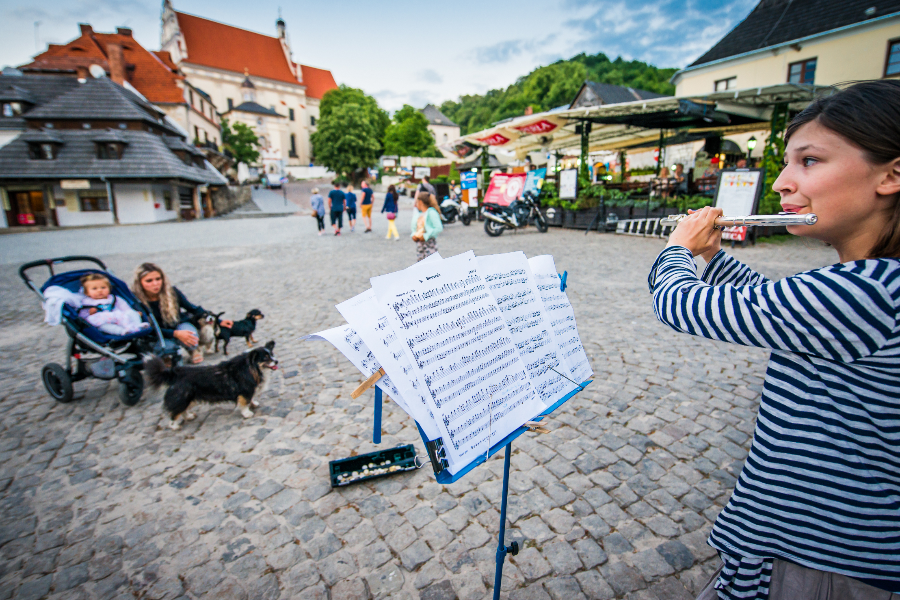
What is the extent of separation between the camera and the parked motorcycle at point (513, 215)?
1409 cm

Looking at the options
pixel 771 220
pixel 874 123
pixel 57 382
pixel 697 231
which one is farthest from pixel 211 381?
pixel 874 123

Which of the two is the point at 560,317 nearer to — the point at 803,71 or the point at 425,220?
the point at 425,220

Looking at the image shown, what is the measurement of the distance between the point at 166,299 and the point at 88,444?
1589 millimetres

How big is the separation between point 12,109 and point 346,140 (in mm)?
33552

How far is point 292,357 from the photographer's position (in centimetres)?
509

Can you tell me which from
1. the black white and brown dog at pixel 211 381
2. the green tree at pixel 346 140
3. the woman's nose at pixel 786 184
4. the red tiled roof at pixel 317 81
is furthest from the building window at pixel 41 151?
the red tiled roof at pixel 317 81

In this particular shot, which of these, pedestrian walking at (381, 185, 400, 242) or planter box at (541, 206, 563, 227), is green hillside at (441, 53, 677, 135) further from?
pedestrian walking at (381, 185, 400, 242)

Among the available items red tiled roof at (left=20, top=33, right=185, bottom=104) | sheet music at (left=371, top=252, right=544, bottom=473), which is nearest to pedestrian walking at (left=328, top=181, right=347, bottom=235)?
sheet music at (left=371, top=252, right=544, bottom=473)

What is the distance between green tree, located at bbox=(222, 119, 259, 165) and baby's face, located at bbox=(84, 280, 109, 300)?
57464mm

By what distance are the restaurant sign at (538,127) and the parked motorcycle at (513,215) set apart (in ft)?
6.92

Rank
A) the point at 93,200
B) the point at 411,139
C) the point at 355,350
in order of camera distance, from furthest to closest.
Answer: the point at 411,139, the point at 93,200, the point at 355,350

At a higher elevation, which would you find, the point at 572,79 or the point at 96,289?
the point at 572,79

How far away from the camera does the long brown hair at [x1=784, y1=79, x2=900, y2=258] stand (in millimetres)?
979

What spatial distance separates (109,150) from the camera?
26.1 m
